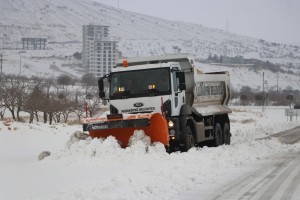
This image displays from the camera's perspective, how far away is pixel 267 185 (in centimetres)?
1112

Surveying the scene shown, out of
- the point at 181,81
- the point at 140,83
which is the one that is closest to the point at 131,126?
the point at 140,83

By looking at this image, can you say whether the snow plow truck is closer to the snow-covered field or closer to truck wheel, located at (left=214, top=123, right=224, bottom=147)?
the snow-covered field

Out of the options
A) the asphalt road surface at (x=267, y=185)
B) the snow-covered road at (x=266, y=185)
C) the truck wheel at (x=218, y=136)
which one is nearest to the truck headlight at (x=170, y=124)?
the snow-covered road at (x=266, y=185)

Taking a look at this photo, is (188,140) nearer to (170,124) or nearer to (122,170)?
(170,124)

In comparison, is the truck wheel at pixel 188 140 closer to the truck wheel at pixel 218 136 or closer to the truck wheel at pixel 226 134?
the truck wheel at pixel 218 136

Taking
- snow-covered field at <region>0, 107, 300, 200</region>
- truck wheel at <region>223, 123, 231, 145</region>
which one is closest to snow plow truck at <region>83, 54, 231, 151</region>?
snow-covered field at <region>0, 107, 300, 200</region>

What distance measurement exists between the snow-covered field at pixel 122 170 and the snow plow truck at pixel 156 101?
684 millimetres

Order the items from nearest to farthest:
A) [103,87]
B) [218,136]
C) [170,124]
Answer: [170,124] → [103,87] → [218,136]

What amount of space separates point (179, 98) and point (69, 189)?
816 cm

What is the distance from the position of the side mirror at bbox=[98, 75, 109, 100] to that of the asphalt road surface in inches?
229

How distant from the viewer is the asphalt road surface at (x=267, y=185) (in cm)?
979

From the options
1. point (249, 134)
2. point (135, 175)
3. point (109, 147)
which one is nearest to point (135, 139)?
point (109, 147)

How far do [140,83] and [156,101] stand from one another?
83cm

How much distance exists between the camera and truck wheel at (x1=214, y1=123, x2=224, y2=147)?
21266mm
